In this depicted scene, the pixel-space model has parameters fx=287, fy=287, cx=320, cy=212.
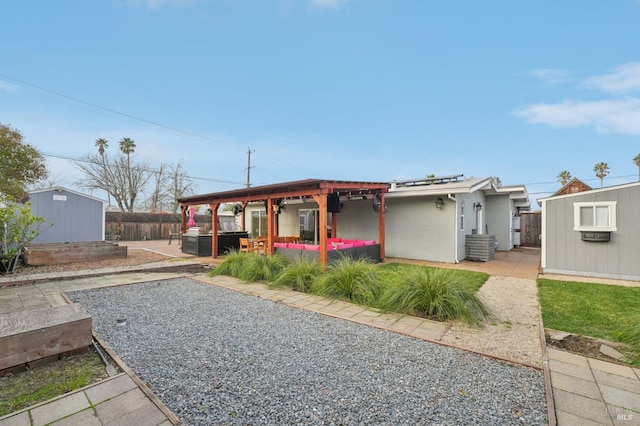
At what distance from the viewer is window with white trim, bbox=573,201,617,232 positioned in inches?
268

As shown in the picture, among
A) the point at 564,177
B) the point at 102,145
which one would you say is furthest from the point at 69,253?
the point at 564,177

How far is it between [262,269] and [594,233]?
8042 mm

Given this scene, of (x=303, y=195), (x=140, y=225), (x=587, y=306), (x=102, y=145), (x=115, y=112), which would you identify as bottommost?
(x=587, y=306)

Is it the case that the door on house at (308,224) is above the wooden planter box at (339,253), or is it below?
above

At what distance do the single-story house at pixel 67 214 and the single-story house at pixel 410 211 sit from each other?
3.26 metres

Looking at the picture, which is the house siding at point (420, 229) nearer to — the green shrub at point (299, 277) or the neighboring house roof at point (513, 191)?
the neighboring house roof at point (513, 191)

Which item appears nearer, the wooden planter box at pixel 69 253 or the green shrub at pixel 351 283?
the green shrub at pixel 351 283

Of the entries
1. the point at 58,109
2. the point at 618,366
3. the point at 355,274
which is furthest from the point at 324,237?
the point at 58,109

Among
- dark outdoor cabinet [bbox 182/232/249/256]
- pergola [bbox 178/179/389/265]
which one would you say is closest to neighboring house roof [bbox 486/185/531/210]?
pergola [bbox 178/179/389/265]

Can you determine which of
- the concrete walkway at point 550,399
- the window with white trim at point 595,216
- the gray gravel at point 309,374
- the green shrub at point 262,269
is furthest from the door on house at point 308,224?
the concrete walkway at point 550,399

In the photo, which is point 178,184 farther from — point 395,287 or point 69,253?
point 395,287

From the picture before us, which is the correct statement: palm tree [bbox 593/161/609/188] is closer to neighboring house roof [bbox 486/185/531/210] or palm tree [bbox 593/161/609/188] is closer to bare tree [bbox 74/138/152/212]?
neighboring house roof [bbox 486/185/531/210]

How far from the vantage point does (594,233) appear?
22.7 ft

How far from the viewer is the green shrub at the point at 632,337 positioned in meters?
2.91
